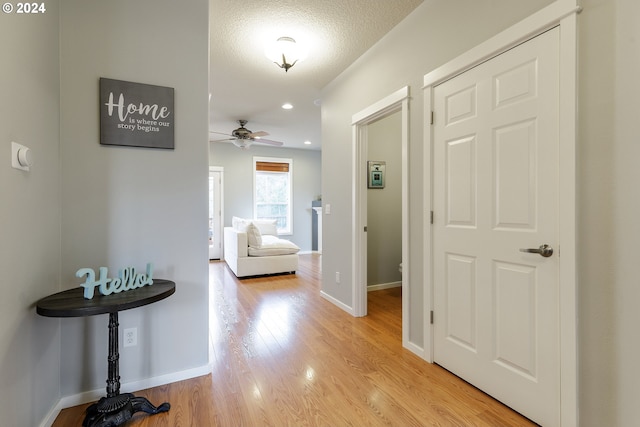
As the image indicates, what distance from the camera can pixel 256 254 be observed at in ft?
16.0

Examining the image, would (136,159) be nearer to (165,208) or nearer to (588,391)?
(165,208)

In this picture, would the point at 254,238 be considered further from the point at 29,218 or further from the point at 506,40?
the point at 506,40

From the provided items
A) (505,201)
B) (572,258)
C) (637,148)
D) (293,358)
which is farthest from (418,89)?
(293,358)

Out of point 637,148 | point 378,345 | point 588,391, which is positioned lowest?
point 378,345

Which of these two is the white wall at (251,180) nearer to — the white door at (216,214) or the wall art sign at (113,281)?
the white door at (216,214)

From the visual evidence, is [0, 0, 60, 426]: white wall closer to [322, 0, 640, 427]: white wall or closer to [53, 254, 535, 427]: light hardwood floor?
[53, 254, 535, 427]: light hardwood floor

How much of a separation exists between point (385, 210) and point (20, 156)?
372 cm

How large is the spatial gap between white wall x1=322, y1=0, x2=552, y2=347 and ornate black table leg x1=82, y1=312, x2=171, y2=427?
6.28 feet

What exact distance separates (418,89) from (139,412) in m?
2.78

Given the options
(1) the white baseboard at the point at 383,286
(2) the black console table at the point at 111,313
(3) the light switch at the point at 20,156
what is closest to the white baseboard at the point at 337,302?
(1) the white baseboard at the point at 383,286

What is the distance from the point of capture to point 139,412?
1622 millimetres

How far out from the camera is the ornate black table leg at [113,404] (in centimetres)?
148

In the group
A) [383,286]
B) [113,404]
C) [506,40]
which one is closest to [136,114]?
[113,404]

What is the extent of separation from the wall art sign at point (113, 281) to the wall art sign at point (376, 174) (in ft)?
10.0
